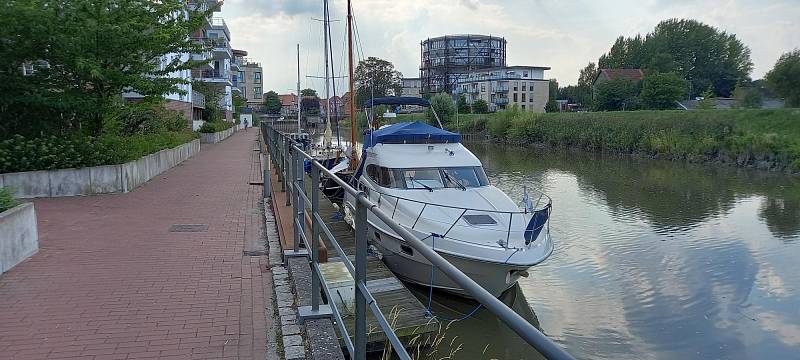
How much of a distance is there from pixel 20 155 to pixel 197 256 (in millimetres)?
6649

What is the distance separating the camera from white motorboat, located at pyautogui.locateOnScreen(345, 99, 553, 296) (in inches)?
329

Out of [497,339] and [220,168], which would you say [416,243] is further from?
[220,168]

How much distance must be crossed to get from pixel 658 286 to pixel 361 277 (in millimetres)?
8707

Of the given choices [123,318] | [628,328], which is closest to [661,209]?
[628,328]

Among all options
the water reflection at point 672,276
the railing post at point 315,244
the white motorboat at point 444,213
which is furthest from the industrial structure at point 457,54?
the railing post at point 315,244

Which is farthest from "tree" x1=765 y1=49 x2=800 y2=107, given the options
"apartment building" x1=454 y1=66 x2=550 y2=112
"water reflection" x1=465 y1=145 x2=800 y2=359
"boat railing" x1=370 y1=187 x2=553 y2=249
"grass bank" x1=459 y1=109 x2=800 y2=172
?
"apartment building" x1=454 y1=66 x2=550 y2=112

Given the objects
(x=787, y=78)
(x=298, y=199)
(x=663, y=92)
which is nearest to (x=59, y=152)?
(x=298, y=199)

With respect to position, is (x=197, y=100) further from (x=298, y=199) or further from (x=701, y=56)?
(x=701, y=56)

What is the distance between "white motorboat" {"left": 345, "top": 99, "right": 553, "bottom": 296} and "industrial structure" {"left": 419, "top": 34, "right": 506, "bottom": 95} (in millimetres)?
111015

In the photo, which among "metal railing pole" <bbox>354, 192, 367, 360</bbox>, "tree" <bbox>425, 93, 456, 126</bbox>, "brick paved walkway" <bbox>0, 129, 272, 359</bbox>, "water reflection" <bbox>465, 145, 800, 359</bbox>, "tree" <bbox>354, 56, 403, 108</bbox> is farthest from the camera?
"tree" <bbox>354, 56, 403, 108</bbox>

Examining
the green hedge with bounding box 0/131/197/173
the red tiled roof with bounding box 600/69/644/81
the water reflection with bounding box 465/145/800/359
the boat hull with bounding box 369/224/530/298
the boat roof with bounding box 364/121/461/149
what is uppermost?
the red tiled roof with bounding box 600/69/644/81

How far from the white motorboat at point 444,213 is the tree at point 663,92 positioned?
50268mm

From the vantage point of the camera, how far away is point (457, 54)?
12838cm

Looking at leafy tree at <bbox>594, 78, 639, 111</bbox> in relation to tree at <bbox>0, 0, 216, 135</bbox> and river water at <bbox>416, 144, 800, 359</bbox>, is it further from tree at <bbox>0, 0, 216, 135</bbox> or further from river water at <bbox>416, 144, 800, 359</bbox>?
tree at <bbox>0, 0, 216, 135</bbox>
